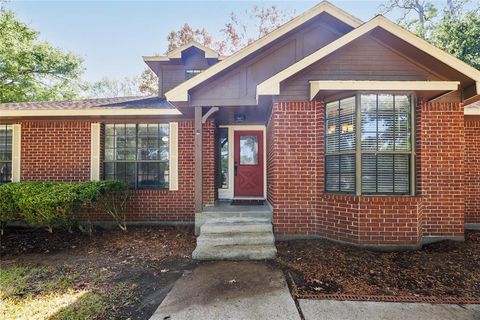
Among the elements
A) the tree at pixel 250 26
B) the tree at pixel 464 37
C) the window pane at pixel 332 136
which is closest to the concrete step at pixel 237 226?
the window pane at pixel 332 136

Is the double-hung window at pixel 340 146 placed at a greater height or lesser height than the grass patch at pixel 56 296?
greater

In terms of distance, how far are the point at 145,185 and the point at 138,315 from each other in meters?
4.36

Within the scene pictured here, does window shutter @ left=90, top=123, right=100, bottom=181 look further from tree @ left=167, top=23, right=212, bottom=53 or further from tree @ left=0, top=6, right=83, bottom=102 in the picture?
tree @ left=167, top=23, right=212, bottom=53

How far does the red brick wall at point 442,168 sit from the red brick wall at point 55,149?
318 inches

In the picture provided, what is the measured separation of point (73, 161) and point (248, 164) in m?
4.89

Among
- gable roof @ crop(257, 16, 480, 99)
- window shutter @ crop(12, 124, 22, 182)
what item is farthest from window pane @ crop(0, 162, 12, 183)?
gable roof @ crop(257, 16, 480, 99)

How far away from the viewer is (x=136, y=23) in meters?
10.4

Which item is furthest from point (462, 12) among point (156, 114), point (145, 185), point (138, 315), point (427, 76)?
point (138, 315)

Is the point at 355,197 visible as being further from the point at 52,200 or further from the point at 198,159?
the point at 52,200

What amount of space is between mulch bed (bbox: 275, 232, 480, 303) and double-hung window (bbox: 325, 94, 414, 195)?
1.14 m

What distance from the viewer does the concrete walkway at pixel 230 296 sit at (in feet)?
8.42

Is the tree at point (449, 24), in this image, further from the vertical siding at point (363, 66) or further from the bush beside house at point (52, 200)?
the bush beside house at point (52, 200)

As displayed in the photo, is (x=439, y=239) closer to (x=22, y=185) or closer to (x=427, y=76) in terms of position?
(x=427, y=76)

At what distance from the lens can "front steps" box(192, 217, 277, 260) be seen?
4121mm
